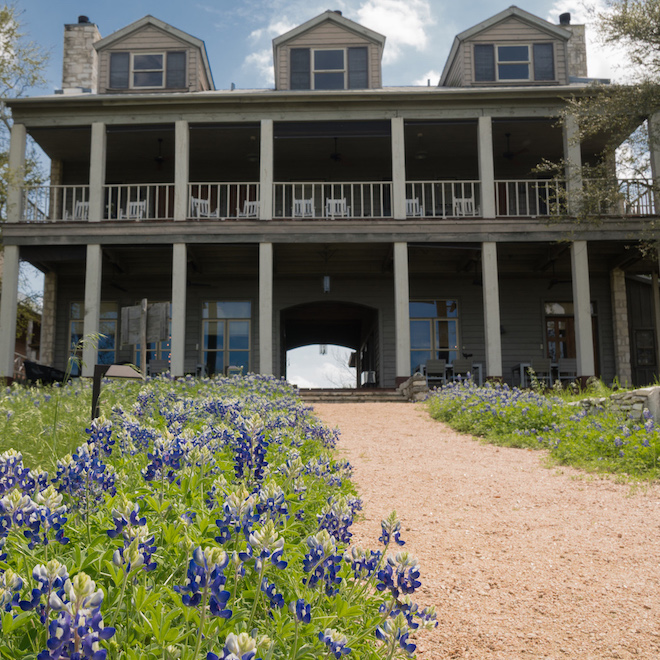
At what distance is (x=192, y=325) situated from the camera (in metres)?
17.0

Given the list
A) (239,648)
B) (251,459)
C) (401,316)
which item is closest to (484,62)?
(401,316)

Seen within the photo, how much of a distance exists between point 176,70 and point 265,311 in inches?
303

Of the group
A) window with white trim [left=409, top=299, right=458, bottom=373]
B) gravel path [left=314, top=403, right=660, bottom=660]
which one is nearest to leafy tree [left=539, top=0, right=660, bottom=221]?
window with white trim [left=409, top=299, right=458, bottom=373]

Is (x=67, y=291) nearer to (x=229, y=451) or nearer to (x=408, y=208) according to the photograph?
(x=408, y=208)

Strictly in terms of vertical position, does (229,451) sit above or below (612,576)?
above

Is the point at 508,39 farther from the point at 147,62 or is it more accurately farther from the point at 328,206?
the point at 147,62

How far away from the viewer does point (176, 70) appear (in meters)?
16.7

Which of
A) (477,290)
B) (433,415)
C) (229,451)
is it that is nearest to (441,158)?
(477,290)

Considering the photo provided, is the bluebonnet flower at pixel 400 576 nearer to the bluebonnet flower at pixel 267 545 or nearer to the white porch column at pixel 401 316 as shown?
the bluebonnet flower at pixel 267 545

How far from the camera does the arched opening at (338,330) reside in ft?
61.4

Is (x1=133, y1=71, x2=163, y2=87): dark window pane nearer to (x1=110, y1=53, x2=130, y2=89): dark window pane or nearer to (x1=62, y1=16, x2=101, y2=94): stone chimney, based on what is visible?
(x1=110, y1=53, x2=130, y2=89): dark window pane

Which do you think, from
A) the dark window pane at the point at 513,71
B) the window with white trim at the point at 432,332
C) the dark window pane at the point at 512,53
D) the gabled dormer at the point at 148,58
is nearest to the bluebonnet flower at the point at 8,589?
the window with white trim at the point at 432,332

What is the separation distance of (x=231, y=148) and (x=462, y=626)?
608 inches

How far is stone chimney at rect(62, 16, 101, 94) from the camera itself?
18328mm
